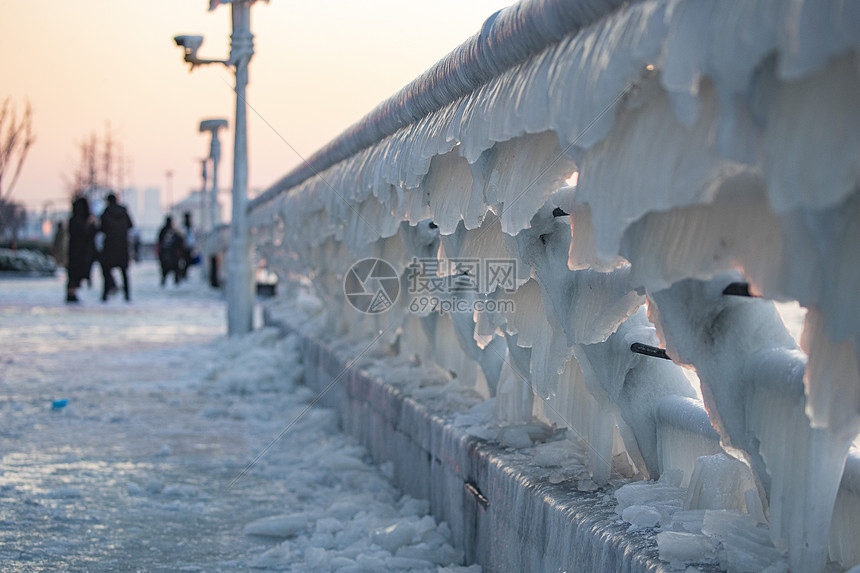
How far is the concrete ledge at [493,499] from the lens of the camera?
61.4 inches

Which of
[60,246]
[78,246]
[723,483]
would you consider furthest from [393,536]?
[60,246]

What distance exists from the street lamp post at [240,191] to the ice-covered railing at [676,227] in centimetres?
550

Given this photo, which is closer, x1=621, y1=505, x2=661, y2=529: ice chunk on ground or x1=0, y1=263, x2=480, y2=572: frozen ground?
x1=621, y1=505, x2=661, y2=529: ice chunk on ground

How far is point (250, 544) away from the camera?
254 cm

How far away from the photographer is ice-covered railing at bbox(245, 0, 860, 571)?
38.9 inches

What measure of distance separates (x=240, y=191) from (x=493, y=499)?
6.30 metres

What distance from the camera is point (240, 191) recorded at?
789 centimetres

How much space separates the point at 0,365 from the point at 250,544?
173 inches

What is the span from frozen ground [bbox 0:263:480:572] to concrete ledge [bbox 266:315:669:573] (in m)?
0.09

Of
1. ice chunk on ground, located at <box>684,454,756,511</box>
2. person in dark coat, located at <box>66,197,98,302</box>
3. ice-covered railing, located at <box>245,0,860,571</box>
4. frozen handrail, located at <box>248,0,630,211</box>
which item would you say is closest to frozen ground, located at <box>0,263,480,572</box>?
ice-covered railing, located at <box>245,0,860,571</box>

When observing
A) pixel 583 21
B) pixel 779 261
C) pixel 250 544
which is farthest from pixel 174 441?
pixel 779 261

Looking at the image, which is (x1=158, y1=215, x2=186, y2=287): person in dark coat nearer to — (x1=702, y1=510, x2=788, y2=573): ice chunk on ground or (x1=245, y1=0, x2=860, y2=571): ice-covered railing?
(x1=245, y1=0, x2=860, y2=571): ice-covered railing

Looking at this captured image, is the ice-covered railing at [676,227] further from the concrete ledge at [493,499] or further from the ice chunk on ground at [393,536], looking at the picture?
the ice chunk on ground at [393,536]

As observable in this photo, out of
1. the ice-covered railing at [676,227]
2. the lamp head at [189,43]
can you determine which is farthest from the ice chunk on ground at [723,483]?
the lamp head at [189,43]
